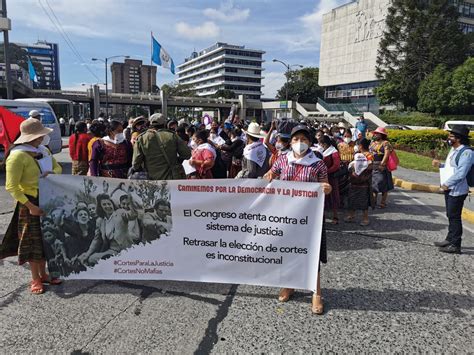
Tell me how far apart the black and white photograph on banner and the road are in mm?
397

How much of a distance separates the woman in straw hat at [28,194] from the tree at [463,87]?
42.7 metres

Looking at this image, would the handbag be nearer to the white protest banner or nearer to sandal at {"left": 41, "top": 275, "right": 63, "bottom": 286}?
the white protest banner

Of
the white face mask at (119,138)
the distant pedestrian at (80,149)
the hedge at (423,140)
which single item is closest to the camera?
the white face mask at (119,138)

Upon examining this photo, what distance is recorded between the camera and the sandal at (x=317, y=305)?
10.8ft

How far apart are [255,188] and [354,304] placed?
1507mm

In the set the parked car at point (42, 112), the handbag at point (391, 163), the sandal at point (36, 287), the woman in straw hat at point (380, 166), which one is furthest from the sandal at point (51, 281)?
the parked car at point (42, 112)

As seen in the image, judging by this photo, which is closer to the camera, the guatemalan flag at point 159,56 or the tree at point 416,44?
the guatemalan flag at point 159,56

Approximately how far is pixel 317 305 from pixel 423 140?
1814cm

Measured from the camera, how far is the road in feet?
9.37

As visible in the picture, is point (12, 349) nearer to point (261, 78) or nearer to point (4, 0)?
point (4, 0)

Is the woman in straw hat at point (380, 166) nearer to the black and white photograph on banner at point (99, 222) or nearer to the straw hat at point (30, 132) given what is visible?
the black and white photograph on banner at point (99, 222)

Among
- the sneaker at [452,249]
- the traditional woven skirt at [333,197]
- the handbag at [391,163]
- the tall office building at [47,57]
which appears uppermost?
the tall office building at [47,57]

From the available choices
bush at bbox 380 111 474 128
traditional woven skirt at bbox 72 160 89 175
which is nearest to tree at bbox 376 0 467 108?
bush at bbox 380 111 474 128

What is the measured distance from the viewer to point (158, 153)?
13.6 feet
